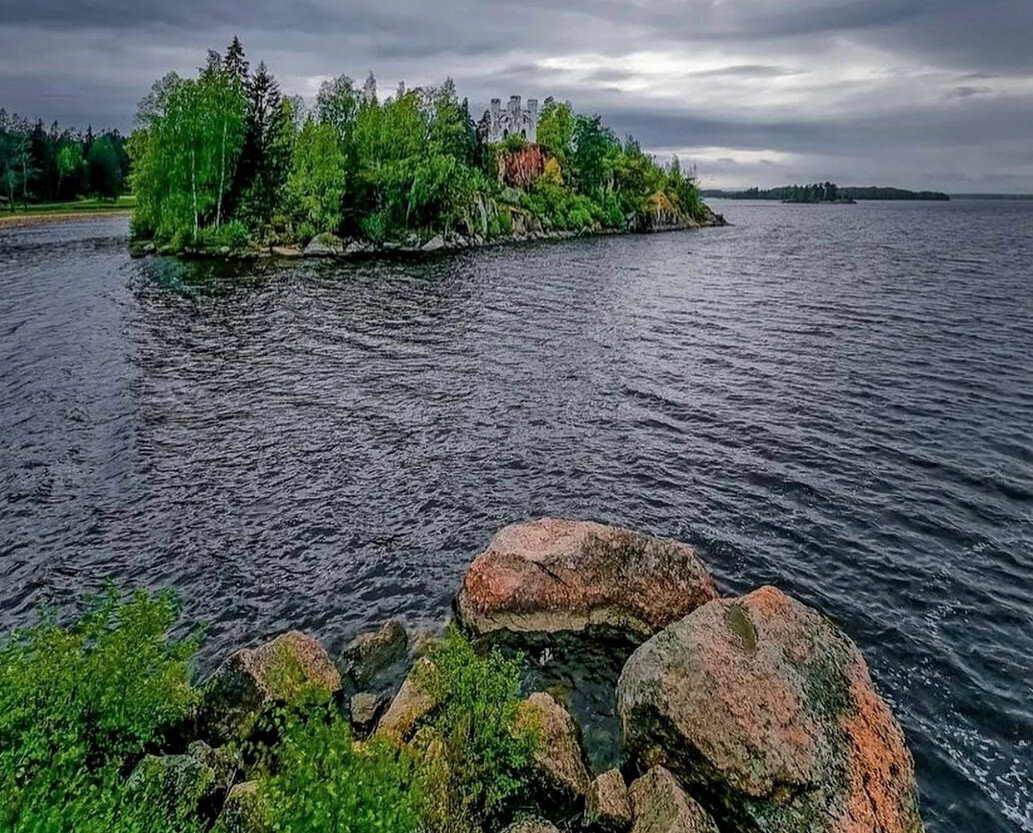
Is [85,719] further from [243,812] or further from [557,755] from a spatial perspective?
[557,755]

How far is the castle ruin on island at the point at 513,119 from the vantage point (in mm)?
171500

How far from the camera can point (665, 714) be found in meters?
12.3

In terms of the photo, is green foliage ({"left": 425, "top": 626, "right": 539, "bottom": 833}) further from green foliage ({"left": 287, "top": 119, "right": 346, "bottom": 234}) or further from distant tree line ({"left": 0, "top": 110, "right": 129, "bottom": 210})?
distant tree line ({"left": 0, "top": 110, "right": 129, "bottom": 210})

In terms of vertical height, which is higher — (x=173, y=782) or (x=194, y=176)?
(x=194, y=176)

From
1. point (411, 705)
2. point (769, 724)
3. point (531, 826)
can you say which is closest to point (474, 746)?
point (531, 826)

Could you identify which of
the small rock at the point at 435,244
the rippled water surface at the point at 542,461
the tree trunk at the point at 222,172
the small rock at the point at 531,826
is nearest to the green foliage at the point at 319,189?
the tree trunk at the point at 222,172

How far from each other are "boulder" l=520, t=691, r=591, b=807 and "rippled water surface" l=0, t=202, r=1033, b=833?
210 inches

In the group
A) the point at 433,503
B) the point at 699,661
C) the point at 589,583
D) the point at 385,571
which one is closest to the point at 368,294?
the point at 433,503

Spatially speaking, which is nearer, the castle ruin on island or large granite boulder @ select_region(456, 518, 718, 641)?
large granite boulder @ select_region(456, 518, 718, 641)

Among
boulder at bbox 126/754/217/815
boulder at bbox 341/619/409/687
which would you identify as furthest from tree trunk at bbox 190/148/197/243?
boulder at bbox 126/754/217/815

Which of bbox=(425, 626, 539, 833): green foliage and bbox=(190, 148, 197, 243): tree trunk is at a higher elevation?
bbox=(190, 148, 197, 243): tree trunk

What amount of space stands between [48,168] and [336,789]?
187461 millimetres

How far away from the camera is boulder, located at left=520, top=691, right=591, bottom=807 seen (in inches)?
467

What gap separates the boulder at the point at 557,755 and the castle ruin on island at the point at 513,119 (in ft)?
568
